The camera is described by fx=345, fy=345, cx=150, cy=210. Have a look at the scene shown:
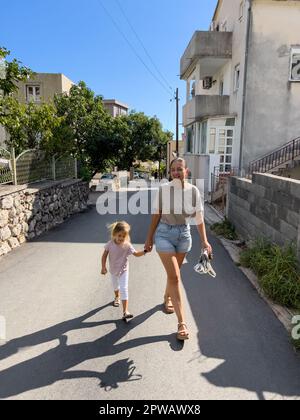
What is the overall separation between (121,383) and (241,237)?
552cm

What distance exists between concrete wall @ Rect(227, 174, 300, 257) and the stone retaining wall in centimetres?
492

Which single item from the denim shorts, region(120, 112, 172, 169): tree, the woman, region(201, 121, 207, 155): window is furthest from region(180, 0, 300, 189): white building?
region(120, 112, 172, 169): tree

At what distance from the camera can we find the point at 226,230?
854cm

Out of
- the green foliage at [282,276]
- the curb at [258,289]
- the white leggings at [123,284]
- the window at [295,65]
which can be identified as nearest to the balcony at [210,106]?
the window at [295,65]

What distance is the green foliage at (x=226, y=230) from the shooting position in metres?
8.22

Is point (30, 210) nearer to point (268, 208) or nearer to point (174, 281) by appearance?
point (268, 208)

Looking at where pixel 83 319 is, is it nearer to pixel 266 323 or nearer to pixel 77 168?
pixel 266 323

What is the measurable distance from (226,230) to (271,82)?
29.1ft

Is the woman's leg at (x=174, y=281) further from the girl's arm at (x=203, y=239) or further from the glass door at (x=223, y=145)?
the glass door at (x=223, y=145)

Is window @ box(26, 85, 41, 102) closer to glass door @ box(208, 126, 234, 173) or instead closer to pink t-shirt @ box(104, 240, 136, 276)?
glass door @ box(208, 126, 234, 173)

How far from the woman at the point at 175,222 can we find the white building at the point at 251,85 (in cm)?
1189

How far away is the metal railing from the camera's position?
1367 centimetres

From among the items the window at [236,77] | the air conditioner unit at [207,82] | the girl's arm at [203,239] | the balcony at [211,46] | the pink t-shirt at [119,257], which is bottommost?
the pink t-shirt at [119,257]

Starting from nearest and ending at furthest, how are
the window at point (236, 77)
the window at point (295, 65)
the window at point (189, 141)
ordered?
the window at point (295, 65) → the window at point (236, 77) → the window at point (189, 141)
